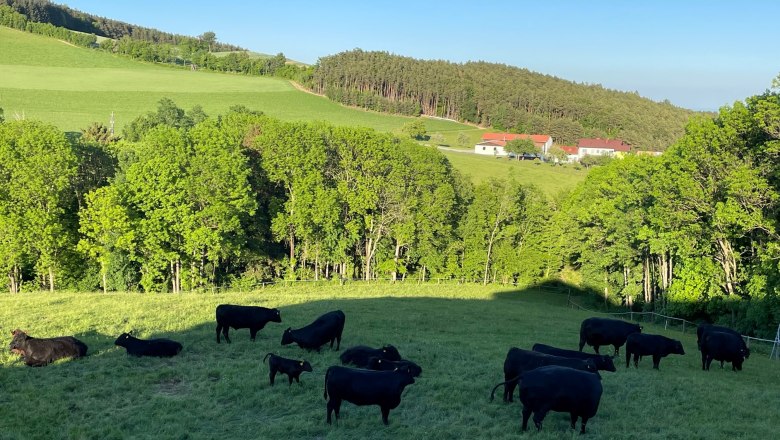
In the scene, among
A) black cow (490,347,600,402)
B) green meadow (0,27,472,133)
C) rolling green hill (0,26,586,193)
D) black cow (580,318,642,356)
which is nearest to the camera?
black cow (490,347,600,402)

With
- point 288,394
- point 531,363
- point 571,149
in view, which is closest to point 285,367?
point 288,394

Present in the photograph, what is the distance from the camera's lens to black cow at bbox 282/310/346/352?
18.5 m

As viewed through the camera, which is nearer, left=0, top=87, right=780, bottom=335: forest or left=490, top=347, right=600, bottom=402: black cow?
left=490, top=347, right=600, bottom=402: black cow

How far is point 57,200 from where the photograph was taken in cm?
4294

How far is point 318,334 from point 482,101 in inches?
6424

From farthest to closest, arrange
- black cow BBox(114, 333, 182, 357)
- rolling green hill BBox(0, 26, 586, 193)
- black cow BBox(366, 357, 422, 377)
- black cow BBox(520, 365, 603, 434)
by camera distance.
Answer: rolling green hill BBox(0, 26, 586, 193)
black cow BBox(114, 333, 182, 357)
black cow BBox(366, 357, 422, 377)
black cow BBox(520, 365, 603, 434)

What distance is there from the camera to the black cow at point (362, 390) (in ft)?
41.3

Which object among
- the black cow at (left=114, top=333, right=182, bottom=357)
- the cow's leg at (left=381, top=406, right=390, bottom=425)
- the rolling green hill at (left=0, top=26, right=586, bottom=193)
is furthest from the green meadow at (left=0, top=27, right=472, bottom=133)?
the cow's leg at (left=381, top=406, right=390, bottom=425)

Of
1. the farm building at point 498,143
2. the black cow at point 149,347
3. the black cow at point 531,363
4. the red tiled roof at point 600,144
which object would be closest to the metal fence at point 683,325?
the black cow at point 531,363

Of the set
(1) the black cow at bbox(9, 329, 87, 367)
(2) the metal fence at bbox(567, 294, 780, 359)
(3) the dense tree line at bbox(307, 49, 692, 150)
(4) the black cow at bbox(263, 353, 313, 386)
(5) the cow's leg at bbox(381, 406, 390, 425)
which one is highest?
(3) the dense tree line at bbox(307, 49, 692, 150)

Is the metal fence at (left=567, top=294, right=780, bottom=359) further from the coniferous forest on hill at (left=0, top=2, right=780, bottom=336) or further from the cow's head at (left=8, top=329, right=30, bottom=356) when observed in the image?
the cow's head at (left=8, top=329, right=30, bottom=356)

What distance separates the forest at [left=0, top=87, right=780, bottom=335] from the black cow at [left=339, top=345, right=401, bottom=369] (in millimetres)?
26864

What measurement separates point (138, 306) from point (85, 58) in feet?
475

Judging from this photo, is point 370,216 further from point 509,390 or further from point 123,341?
point 509,390
